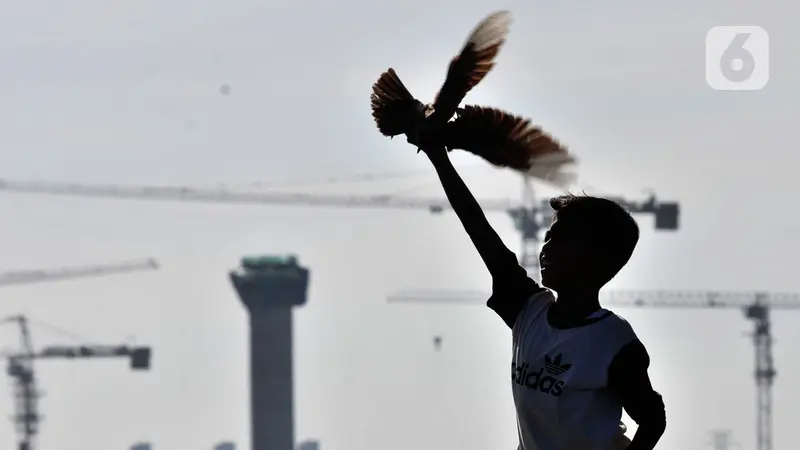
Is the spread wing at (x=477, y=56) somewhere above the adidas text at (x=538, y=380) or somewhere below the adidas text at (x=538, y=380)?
above

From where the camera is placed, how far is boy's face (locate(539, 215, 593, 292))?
334 inches

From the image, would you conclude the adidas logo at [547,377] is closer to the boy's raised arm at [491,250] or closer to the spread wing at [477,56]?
the boy's raised arm at [491,250]

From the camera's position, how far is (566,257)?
8516 mm

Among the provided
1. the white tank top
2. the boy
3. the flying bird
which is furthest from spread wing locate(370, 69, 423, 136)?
the white tank top

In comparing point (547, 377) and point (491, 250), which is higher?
point (491, 250)

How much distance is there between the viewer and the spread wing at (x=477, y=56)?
28.4ft

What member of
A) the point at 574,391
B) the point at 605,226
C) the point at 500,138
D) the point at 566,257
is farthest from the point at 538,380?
the point at 500,138

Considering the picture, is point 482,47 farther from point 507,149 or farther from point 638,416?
point 638,416

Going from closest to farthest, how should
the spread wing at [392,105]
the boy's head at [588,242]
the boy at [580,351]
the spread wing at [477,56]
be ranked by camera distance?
the boy at [580,351] → the boy's head at [588,242] → the spread wing at [477,56] → the spread wing at [392,105]

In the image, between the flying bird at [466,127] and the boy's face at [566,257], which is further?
the flying bird at [466,127]

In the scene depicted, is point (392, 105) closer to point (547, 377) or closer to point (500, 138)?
point (500, 138)

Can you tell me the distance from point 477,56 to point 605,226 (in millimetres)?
804

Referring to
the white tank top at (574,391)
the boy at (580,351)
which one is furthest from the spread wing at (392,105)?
the white tank top at (574,391)

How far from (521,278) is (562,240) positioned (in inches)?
17.4
